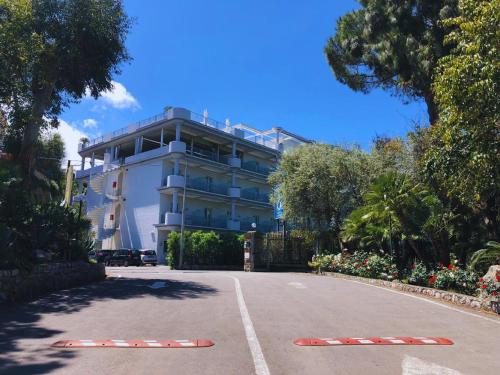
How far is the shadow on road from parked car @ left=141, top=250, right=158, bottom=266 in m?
27.2

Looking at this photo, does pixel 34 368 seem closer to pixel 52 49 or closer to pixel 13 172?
pixel 13 172

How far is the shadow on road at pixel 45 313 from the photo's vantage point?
6121mm

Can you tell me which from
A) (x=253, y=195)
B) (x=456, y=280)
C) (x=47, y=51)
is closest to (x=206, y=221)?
(x=253, y=195)

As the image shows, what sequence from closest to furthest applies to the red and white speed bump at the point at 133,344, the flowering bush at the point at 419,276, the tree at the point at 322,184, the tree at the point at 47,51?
the red and white speed bump at the point at 133,344 → the tree at the point at 47,51 → the flowering bush at the point at 419,276 → the tree at the point at 322,184

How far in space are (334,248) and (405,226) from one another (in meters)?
11.9

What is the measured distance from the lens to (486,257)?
14.1m

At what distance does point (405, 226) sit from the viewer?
1817 centimetres

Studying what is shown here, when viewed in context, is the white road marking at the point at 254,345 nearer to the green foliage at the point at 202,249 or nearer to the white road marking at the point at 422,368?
the white road marking at the point at 422,368

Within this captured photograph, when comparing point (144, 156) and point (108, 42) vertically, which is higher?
point (144, 156)

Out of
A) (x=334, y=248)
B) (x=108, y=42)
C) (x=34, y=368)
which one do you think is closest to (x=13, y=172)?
(x=108, y=42)

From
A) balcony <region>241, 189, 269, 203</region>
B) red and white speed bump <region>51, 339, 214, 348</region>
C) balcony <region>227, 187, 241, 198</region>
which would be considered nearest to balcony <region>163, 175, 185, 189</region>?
balcony <region>227, 187, 241, 198</region>

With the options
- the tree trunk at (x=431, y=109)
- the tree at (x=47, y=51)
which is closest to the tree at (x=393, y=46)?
the tree trunk at (x=431, y=109)

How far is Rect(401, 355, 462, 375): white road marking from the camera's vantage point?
229 inches

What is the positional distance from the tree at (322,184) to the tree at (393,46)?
192 inches
